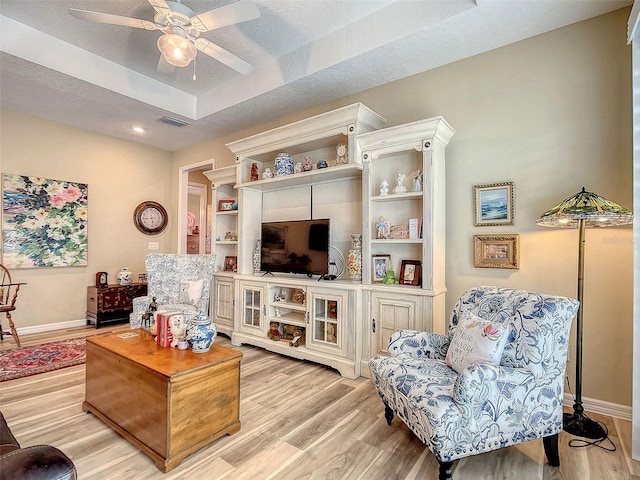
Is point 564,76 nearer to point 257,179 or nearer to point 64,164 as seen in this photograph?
point 257,179

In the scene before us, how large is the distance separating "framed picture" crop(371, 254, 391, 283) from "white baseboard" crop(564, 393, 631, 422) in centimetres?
164

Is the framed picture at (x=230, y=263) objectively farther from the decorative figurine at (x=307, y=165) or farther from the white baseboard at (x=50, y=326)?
the white baseboard at (x=50, y=326)

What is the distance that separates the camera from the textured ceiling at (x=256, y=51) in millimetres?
2553

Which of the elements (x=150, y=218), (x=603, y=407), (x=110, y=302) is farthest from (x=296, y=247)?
(x=150, y=218)

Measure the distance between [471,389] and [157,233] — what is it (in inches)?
218

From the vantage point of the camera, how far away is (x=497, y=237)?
2754mm

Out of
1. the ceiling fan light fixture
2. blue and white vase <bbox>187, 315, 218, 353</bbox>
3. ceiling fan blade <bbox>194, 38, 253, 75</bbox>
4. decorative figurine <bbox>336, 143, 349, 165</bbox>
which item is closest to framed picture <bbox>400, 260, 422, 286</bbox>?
decorative figurine <bbox>336, 143, 349, 165</bbox>

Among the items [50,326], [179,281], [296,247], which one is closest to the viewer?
[296,247]

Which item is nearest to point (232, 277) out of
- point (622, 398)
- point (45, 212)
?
point (45, 212)

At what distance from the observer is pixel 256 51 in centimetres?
338

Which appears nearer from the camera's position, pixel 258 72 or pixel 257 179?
pixel 258 72

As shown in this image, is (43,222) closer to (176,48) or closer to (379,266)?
(176,48)

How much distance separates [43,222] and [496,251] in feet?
17.7

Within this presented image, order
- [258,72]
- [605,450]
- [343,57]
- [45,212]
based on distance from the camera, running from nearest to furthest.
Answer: [605,450] < [343,57] < [258,72] < [45,212]
